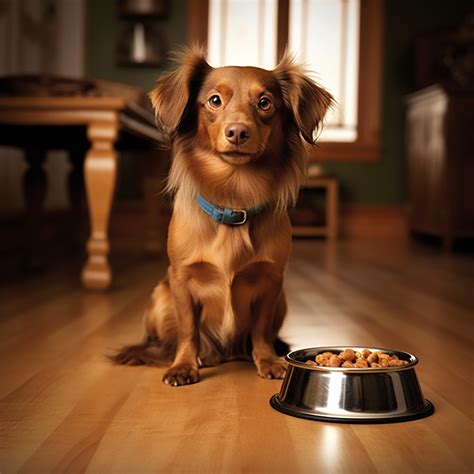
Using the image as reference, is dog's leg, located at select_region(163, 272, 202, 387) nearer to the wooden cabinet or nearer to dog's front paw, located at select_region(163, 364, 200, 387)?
dog's front paw, located at select_region(163, 364, 200, 387)

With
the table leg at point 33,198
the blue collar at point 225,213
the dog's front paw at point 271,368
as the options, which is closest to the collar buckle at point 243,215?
the blue collar at point 225,213

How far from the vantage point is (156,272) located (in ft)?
14.4

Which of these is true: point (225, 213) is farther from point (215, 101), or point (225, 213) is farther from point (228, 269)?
point (215, 101)

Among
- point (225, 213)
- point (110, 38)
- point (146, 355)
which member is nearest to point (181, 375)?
point (146, 355)

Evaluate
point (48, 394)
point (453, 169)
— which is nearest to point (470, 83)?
point (453, 169)

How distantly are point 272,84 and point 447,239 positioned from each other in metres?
4.41

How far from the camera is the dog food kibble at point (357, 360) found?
1.61 m

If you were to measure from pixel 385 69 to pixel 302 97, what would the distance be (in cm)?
577

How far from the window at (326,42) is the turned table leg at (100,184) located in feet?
13.8

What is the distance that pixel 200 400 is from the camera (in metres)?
1.69

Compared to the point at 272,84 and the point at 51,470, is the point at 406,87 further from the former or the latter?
the point at 51,470

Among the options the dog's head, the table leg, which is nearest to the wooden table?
the table leg

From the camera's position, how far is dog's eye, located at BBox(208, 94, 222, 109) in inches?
73.6

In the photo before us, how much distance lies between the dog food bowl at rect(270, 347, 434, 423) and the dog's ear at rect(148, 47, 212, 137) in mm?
699
